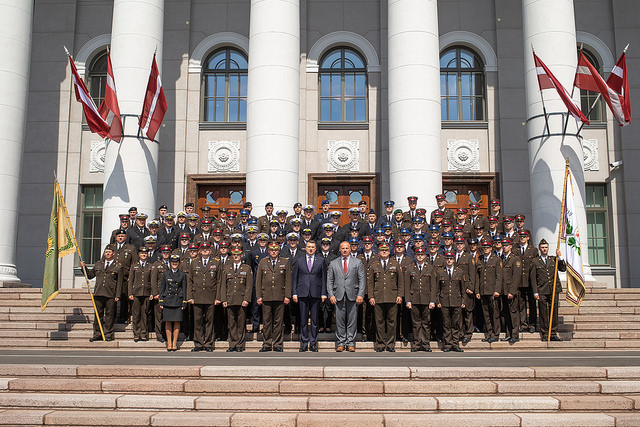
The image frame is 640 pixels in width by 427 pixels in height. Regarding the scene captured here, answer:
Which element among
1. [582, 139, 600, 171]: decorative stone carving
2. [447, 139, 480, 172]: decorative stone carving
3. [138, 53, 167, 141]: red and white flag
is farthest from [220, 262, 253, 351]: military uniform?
[582, 139, 600, 171]: decorative stone carving

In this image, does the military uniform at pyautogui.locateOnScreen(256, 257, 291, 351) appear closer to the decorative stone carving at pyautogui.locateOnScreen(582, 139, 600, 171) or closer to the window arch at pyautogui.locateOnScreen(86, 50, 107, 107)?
the window arch at pyautogui.locateOnScreen(86, 50, 107, 107)

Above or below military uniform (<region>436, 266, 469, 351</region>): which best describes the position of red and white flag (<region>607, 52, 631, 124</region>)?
above

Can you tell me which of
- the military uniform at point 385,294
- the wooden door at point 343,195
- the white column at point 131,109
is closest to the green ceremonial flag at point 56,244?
the white column at point 131,109

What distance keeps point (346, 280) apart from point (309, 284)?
0.70 metres

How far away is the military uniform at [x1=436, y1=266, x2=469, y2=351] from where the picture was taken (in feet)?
36.4

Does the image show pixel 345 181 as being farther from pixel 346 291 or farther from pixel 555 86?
pixel 346 291

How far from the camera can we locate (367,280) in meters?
11.3

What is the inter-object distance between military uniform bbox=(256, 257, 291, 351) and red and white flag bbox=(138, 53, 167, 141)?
22.6ft

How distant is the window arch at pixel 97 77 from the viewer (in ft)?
67.4

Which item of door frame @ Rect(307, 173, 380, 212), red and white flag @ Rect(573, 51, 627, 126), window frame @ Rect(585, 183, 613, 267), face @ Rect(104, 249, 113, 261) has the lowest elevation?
face @ Rect(104, 249, 113, 261)

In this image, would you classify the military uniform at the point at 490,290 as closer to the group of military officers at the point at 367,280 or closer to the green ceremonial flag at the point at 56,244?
the group of military officers at the point at 367,280

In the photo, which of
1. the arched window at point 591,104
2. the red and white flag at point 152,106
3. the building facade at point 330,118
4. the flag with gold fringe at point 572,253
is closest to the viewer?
the flag with gold fringe at point 572,253

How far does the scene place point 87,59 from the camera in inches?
806

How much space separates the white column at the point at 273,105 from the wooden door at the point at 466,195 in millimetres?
6002
